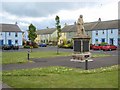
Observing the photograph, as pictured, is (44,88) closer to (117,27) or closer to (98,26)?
(117,27)

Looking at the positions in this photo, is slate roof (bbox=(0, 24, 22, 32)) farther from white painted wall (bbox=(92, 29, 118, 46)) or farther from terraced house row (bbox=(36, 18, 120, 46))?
white painted wall (bbox=(92, 29, 118, 46))

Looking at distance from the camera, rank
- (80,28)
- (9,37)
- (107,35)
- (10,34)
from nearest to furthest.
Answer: (80,28)
(107,35)
(10,34)
(9,37)

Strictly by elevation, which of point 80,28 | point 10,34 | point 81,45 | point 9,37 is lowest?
point 81,45

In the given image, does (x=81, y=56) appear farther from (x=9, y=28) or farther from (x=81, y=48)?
(x=9, y=28)

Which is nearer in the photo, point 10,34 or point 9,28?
point 10,34

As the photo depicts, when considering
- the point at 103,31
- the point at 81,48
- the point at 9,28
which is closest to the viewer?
the point at 81,48

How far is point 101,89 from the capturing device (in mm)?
10031

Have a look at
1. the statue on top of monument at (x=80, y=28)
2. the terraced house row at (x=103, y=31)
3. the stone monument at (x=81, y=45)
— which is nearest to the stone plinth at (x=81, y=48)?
the stone monument at (x=81, y=45)

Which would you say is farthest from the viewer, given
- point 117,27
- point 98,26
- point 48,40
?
point 48,40

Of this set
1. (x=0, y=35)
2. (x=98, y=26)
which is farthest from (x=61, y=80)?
(x=0, y=35)

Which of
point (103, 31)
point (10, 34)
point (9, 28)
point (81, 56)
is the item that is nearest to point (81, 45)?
point (81, 56)

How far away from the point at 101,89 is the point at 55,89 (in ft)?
6.58

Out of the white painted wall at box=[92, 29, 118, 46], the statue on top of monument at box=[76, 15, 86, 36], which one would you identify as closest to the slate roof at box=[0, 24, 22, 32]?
the white painted wall at box=[92, 29, 118, 46]

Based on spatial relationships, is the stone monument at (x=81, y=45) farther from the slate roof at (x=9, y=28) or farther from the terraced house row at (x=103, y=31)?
the slate roof at (x=9, y=28)
